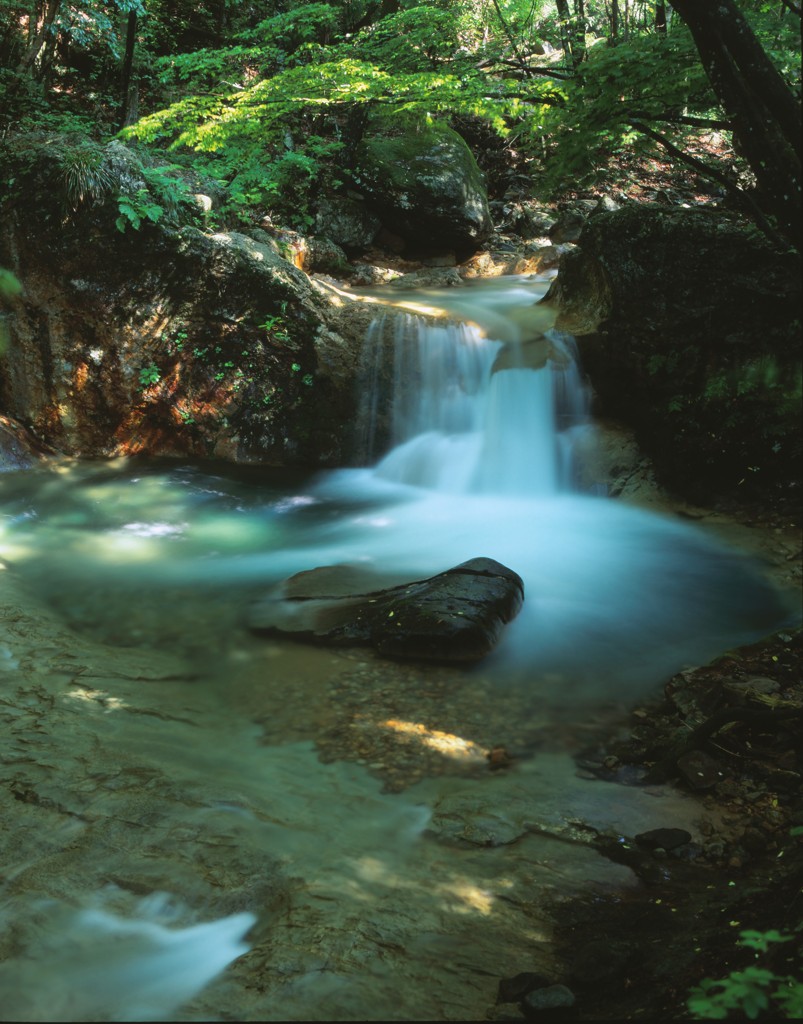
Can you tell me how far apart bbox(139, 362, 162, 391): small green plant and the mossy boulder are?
26.5 feet

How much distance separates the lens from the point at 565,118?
212 inches

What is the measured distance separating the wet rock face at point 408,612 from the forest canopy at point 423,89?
310 centimetres

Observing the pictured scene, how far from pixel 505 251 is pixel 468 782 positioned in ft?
47.3

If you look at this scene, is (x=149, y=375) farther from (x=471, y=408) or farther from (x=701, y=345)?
(x=701, y=345)

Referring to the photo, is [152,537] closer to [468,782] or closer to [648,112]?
[468,782]

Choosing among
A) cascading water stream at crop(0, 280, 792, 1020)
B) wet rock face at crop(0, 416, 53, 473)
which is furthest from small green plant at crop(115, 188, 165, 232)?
cascading water stream at crop(0, 280, 792, 1020)

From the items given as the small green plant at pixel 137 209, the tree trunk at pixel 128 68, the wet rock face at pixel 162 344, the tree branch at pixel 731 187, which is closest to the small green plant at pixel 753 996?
the tree branch at pixel 731 187

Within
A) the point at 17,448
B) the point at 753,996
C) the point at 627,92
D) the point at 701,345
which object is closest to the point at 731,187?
the point at 627,92

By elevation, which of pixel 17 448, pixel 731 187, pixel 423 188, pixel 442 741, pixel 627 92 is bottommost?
pixel 442 741

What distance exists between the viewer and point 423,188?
15.0 metres

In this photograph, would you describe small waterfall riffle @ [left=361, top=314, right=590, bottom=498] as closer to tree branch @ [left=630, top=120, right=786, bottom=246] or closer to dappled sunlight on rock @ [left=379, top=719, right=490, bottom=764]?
tree branch @ [left=630, top=120, right=786, bottom=246]

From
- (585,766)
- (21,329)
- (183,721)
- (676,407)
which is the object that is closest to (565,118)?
(676,407)

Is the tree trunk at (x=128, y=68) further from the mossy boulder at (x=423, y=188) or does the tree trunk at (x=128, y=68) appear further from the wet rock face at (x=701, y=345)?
the wet rock face at (x=701, y=345)

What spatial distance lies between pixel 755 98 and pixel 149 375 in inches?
294
